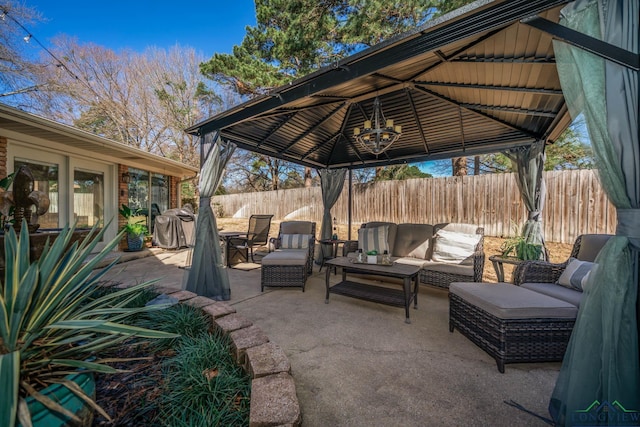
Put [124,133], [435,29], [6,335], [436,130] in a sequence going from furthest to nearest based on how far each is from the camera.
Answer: [124,133]
[436,130]
[435,29]
[6,335]

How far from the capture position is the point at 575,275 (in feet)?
8.21

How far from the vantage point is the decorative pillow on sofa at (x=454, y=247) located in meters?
3.92

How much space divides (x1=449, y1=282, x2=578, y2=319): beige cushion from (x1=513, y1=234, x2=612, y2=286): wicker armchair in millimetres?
695

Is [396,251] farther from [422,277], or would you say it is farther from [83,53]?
[83,53]

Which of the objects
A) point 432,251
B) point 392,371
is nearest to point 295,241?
point 432,251

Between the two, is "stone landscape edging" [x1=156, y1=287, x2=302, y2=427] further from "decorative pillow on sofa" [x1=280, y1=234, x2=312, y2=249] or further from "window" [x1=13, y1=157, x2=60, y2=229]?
"window" [x1=13, y1=157, x2=60, y2=229]

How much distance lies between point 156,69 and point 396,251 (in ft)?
42.5

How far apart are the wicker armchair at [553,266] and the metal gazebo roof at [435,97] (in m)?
1.60

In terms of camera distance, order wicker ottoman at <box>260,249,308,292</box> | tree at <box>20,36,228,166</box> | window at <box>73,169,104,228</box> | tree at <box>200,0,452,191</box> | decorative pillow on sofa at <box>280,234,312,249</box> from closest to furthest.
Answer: wicker ottoman at <box>260,249,308,292</box>, decorative pillow on sofa at <box>280,234,312,249</box>, window at <box>73,169,104,228</box>, tree at <box>200,0,452,191</box>, tree at <box>20,36,228,166</box>

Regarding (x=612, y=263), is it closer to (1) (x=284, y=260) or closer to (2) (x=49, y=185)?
(1) (x=284, y=260)

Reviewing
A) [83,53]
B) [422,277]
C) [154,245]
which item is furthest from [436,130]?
[83,53]

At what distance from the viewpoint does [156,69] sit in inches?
452

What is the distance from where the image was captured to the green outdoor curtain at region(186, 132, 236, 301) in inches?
139

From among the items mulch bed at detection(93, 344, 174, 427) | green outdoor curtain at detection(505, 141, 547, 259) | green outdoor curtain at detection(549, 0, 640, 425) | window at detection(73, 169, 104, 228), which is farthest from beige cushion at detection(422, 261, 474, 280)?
window at detection(73, 169, 104, 228)
